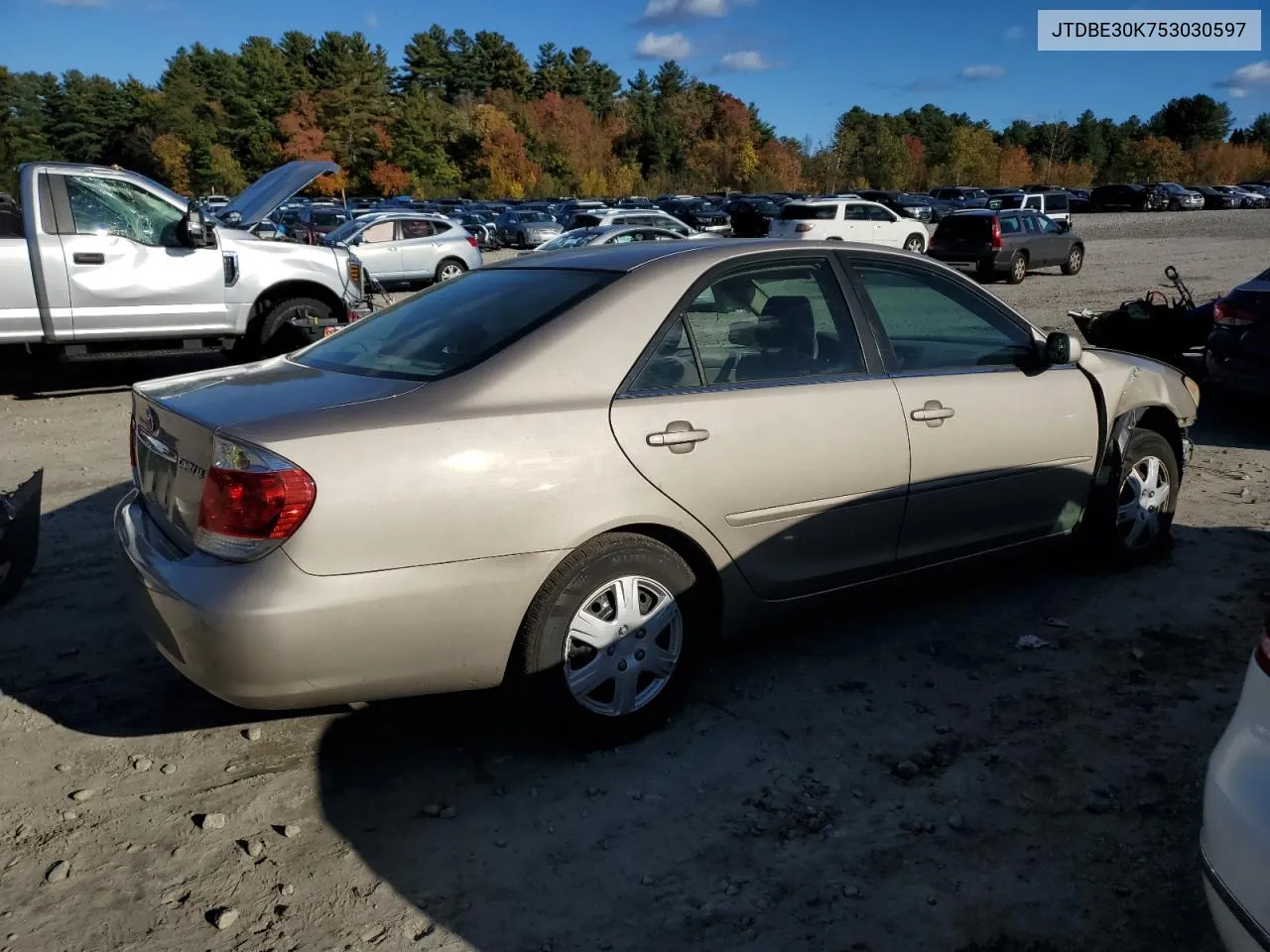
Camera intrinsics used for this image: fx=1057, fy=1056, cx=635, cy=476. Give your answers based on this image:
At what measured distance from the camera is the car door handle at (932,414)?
398 centimetres

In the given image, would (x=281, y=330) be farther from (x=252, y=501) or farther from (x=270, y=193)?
(x=252, y=501)

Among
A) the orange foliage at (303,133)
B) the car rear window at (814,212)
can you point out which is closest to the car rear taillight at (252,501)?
the car rear window at (814,212)

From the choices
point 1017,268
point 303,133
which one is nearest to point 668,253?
point 1017,268

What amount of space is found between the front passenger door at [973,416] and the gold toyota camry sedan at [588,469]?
0.04ft

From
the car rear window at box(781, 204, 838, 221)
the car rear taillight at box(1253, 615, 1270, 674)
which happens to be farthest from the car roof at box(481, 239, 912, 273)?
the car rear window at box(781, 204, 838, 221)

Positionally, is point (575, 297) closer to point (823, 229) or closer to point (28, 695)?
point (28, 695)

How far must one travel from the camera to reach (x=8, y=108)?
A: 88312 millimetres

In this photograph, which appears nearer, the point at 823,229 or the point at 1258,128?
the point at 823,229

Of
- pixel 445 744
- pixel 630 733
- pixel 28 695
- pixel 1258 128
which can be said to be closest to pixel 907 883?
pixel 630 733

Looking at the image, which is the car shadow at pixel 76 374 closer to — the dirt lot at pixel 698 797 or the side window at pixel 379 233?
the dirt lot at pixel 698 797

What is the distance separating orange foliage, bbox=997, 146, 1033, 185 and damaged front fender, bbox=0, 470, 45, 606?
346 ft

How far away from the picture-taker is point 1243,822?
75.4 inches

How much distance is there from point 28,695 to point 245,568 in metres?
1.62

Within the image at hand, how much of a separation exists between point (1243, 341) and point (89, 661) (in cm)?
787
